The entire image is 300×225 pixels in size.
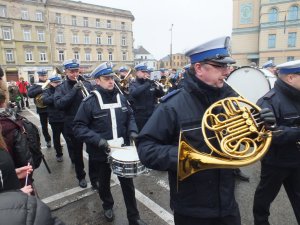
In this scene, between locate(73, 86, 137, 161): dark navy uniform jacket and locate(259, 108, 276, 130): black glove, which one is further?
locate(73, 86, 137, 161): dark navy uniform jacket

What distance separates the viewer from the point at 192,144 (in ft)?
6.64

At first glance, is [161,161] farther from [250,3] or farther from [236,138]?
[250,3]

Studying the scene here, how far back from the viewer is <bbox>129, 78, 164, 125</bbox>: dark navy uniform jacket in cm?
605

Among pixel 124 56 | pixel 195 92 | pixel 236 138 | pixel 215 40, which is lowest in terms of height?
pixel 236 138

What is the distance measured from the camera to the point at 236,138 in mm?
1782

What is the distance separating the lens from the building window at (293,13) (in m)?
37.5

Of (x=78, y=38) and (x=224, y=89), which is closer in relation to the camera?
(x=224, y=89)

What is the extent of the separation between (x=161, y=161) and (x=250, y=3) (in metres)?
46.1

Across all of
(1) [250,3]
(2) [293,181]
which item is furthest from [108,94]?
(1) [250,3]

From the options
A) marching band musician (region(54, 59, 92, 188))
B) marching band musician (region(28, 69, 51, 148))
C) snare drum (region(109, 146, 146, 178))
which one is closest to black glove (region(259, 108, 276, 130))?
snare drum (region(109, 146, 146, 178))

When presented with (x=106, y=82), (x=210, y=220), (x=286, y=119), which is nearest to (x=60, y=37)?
(x=106, y=82)

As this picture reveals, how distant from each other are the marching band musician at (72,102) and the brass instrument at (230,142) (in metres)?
3.31

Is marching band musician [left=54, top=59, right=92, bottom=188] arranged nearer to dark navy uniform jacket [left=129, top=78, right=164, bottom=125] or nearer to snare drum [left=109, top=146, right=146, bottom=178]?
dark navy uniform jacket [left=129, top=78, right=164, bottom=125]

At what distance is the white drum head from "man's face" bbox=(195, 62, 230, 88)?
1.42 metres
